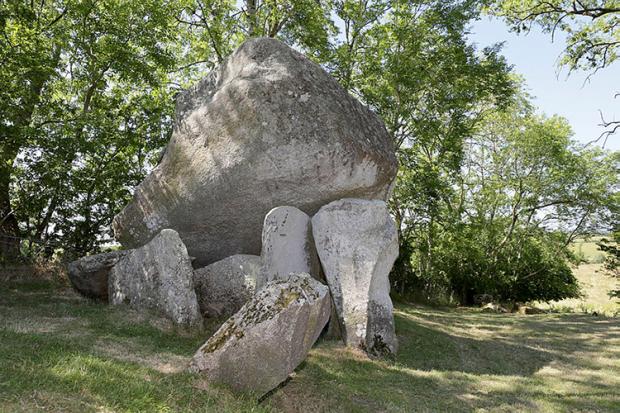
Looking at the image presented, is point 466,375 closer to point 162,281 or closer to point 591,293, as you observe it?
point 162,281

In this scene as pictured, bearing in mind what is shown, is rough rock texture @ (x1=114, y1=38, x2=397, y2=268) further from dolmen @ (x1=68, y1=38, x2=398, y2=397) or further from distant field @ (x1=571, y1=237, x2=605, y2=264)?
distant field @ (x1=571, y1=237, x2=605, y2=264)

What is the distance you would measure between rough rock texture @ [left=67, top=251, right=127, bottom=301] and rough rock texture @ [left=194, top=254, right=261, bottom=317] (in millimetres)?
2067

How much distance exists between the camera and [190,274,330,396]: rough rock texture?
559 centimetres

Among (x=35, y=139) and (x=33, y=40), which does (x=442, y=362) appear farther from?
(x=33, y=40)

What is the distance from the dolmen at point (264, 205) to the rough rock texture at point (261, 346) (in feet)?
8.30

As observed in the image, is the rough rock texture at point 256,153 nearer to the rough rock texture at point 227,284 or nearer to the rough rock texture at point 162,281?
the rough rock texture at point 227,284

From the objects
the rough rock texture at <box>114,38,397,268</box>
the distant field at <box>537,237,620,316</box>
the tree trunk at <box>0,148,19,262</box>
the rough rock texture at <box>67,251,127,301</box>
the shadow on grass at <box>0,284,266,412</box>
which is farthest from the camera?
the distant field at <box>537,237,620,316</box>

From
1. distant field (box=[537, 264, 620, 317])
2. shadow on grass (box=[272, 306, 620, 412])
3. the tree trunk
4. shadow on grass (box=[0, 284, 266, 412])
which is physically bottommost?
shadow on grass (box=[272, 306, 620, 412])

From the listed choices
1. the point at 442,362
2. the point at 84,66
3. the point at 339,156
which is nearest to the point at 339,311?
the point at 442,362

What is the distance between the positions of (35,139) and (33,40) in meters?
2.63

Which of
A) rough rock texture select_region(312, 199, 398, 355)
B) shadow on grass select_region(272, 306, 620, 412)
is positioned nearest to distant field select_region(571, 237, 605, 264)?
shadow on grass select_region(272, 306, 620, 412)

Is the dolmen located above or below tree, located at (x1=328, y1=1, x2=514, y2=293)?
below

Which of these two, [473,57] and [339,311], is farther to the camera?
[473,57]

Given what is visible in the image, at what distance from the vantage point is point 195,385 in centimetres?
539
